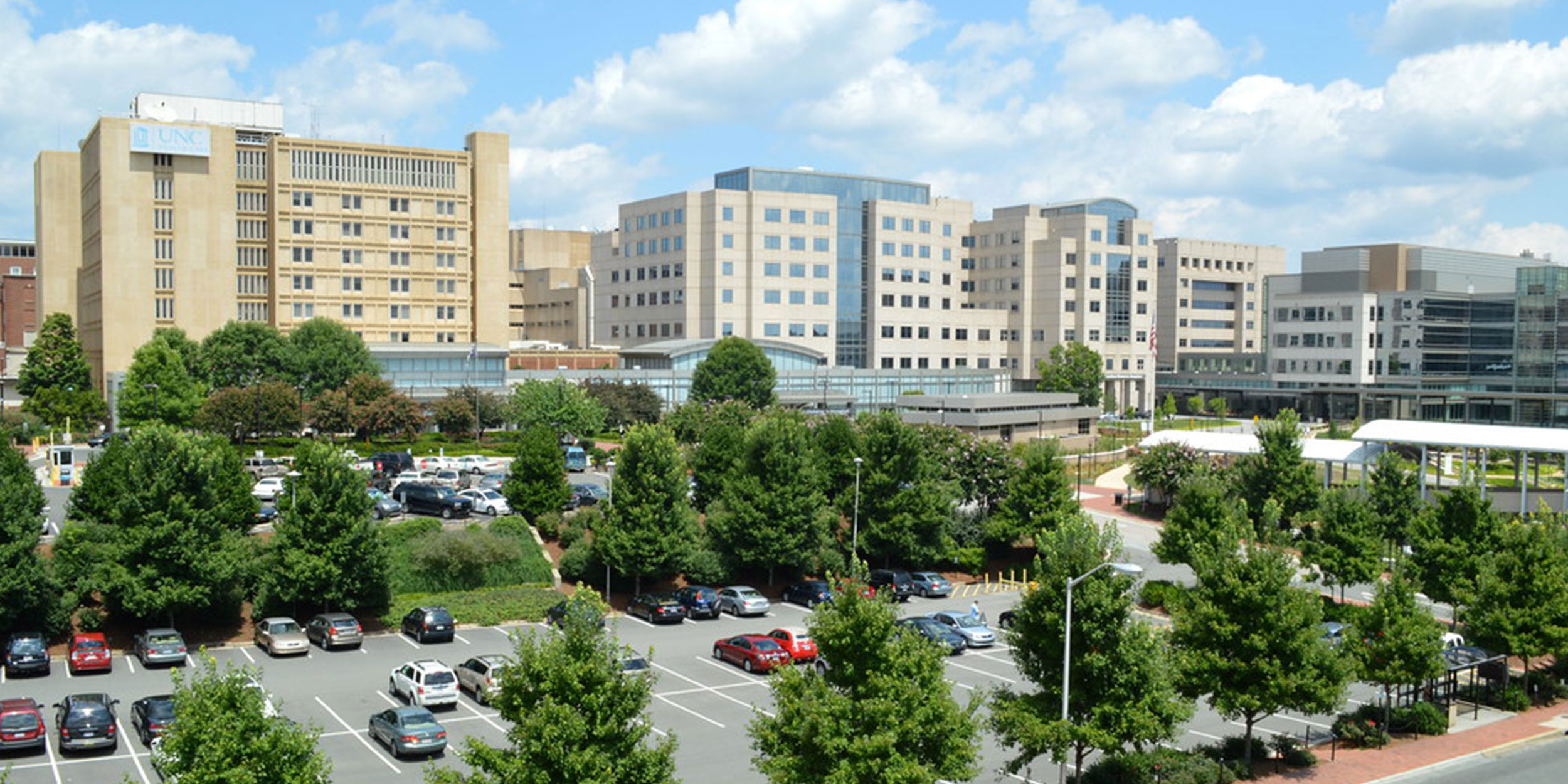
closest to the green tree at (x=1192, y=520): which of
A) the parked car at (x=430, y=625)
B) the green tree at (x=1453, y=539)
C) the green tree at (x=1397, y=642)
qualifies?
the green tree at (x=1453, y=539)

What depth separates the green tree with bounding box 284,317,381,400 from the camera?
106250 mm

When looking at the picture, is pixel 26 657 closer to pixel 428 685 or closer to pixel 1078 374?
pixel 428 685

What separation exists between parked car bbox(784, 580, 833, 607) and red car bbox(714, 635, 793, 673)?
10.6 metres

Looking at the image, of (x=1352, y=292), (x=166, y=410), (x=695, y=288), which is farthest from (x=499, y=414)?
(x=1352, y=292)

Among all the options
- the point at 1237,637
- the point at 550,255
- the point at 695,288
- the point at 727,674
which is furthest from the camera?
the point at 550,255

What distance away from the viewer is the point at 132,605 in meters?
48.7

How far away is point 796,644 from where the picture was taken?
1868 inches

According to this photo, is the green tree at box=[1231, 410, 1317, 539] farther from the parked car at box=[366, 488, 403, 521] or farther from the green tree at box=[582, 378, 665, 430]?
the green tree at box=[582, 378, 665, 430]

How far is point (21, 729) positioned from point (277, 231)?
335ft

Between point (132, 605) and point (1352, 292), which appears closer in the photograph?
point (132, 605)

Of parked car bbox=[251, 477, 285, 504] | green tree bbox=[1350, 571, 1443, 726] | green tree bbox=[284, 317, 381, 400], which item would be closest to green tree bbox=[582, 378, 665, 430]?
green tree bbox=[284, 317, 381, 400]

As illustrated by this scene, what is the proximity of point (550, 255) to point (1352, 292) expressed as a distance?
103578 millimetres

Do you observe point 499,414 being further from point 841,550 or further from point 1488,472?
point 1488,472

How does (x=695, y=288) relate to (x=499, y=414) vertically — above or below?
above
